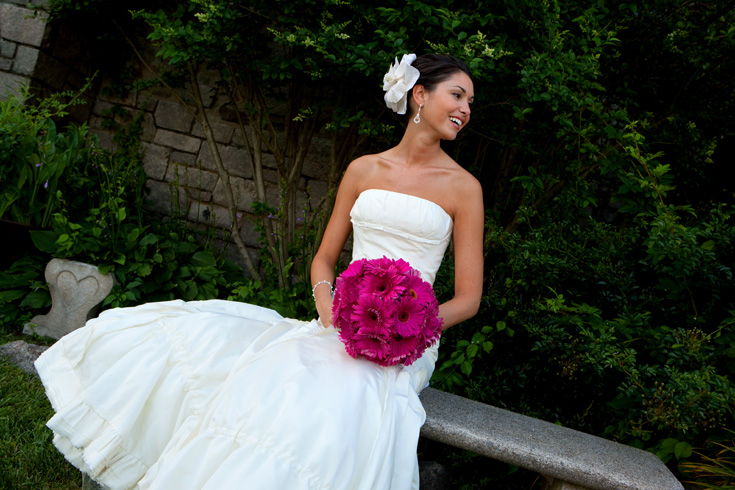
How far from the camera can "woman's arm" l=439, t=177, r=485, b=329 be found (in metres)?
2.32

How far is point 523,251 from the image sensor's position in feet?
10.6

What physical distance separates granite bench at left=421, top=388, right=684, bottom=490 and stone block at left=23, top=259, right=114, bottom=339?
255 centimetres

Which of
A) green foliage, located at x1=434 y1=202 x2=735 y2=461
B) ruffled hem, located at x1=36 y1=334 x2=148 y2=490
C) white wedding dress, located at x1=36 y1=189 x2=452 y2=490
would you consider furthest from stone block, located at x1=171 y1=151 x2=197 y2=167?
ruffled hem, located at x1=36 y1=334 x2=148 y2=490

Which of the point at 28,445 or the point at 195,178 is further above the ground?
the point at 195,178

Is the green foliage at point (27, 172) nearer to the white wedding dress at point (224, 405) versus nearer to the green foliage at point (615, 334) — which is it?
the white wedding dress at point (224, 405)

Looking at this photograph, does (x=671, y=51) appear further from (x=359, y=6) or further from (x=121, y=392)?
(x=121, y=392)

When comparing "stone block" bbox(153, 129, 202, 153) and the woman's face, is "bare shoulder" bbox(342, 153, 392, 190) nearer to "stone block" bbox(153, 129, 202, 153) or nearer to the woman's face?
the woman's face

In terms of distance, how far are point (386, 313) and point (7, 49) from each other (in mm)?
4887

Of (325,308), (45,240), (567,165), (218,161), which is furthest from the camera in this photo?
(218,161)

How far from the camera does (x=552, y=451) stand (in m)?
2.17

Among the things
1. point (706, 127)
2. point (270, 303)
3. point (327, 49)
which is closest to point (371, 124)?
point (327, 49)

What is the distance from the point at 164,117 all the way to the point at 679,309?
472 centimetres

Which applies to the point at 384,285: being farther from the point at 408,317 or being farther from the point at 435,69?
the point at 435,69

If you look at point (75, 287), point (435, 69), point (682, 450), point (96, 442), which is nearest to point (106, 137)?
point (75, 287)
